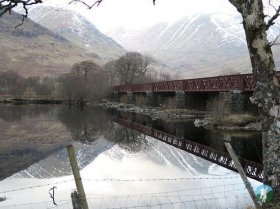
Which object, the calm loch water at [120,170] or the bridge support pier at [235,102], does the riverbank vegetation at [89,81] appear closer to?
the calm loch water at [120,170]

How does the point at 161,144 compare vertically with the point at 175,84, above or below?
below

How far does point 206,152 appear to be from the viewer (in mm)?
22328

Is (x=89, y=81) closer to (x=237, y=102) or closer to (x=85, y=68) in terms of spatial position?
(x=85, y=68)

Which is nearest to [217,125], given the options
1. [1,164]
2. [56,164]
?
[56,164]

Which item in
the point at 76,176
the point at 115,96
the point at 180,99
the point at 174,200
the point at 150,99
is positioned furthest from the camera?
the point at 115,96

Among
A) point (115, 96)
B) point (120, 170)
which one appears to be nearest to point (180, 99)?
point (115, 96)

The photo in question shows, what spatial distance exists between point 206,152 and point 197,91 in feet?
77.2

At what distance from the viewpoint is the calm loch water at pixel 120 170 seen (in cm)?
1284

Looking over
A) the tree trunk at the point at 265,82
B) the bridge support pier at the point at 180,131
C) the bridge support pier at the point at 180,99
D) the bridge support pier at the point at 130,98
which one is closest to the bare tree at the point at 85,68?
the bridge support pier at the point at 130,98

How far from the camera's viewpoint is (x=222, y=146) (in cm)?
2364

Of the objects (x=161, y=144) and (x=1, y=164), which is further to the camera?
(x=161, y=144)

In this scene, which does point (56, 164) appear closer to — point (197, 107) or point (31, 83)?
point (197, 107)

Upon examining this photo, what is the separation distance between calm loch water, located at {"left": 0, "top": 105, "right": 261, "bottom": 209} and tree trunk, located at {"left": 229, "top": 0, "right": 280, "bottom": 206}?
12.7ft

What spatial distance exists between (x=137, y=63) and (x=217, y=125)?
47458 mm
